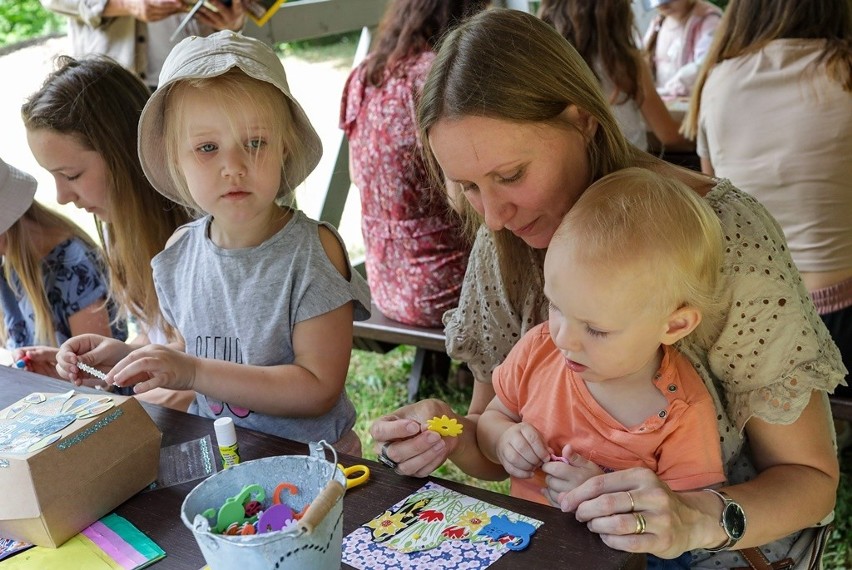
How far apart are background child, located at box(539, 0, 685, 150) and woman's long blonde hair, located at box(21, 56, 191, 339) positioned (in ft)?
4.95

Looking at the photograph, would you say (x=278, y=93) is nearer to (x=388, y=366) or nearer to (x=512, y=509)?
(x=512, y=509)

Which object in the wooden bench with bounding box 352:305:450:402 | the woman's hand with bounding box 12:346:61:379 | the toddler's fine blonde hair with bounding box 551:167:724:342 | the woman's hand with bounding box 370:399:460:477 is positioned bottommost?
the wooden bench with bounding box 352:305:450:402

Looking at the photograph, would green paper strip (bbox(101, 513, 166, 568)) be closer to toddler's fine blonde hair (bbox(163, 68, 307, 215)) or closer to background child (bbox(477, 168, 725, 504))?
background child (bbox(477, 168, 725, 504))

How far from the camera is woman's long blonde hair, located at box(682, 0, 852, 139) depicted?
238 cm

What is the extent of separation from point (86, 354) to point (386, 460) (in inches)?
29.3

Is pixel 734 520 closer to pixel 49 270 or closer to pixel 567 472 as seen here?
pixel 567 472

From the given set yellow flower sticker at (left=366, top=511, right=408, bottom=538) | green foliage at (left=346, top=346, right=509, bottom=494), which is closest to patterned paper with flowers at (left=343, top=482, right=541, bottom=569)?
yellow flower sticker at (left=366, top=511, right=408, bottom=538)

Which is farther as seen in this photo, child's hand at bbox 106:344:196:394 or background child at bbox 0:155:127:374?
background child at bbox 0:155:127:374

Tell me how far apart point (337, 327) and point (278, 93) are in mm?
487

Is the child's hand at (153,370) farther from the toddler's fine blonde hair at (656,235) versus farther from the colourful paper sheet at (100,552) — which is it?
the toddler's fine blonde hair at (656,235)

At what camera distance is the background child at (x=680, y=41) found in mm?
4332

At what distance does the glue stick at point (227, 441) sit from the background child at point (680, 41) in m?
3.54

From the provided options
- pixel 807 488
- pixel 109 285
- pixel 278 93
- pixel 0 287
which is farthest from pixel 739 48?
pixel 0 287

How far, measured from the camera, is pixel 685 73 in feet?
14.1
